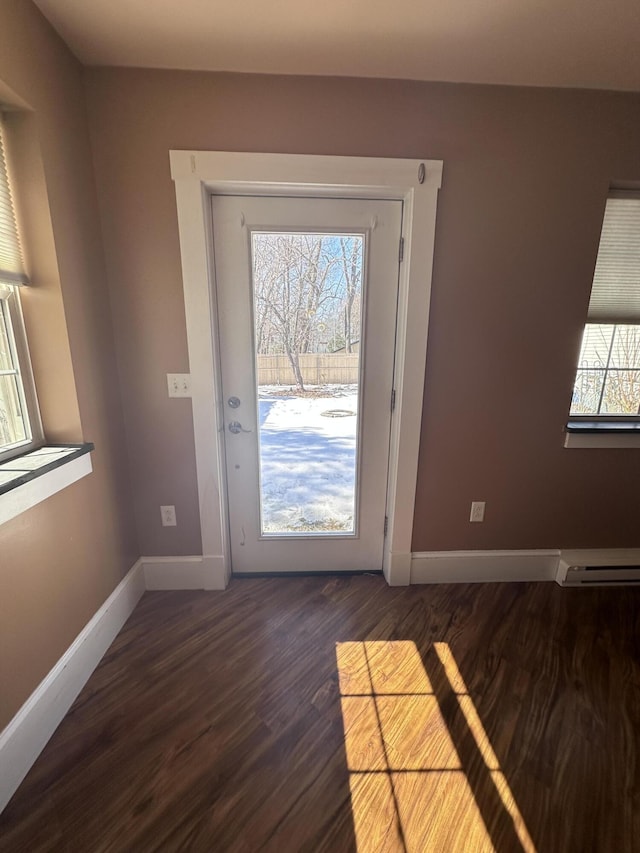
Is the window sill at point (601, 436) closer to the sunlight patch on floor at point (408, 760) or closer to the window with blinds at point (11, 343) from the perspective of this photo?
the sunlight patch on floor at point (408, 760)

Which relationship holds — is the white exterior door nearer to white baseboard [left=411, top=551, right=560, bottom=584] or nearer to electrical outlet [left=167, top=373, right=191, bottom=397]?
electrical outlet [left=167, top=373, right=191, bottom=397]

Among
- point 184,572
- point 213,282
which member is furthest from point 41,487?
point 213,282

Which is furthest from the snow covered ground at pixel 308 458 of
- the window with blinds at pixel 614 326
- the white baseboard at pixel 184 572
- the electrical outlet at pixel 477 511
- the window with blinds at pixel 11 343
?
the window with blinds at pixel 614 326

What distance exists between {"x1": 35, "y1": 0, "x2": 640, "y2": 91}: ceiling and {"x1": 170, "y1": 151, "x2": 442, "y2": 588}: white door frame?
0.33 metres

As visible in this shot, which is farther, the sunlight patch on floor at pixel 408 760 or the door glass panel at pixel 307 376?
the door glass panel at pixel 307 376

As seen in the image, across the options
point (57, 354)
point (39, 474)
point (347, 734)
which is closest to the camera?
point (39, 474)

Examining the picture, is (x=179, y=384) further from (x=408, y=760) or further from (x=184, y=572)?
(x=408, y=760)

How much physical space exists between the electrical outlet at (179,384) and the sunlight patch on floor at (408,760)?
1.43 meters

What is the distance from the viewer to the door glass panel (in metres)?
1.74

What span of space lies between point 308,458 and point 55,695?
139 centimetres

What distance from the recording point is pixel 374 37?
1.32 metres

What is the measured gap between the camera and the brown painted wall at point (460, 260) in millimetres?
1529

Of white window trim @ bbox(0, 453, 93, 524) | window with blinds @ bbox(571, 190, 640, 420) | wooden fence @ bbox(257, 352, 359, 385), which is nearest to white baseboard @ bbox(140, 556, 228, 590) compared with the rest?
white window trim @ bbox(0, 453, 93, 524)

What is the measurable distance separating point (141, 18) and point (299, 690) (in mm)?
2571
